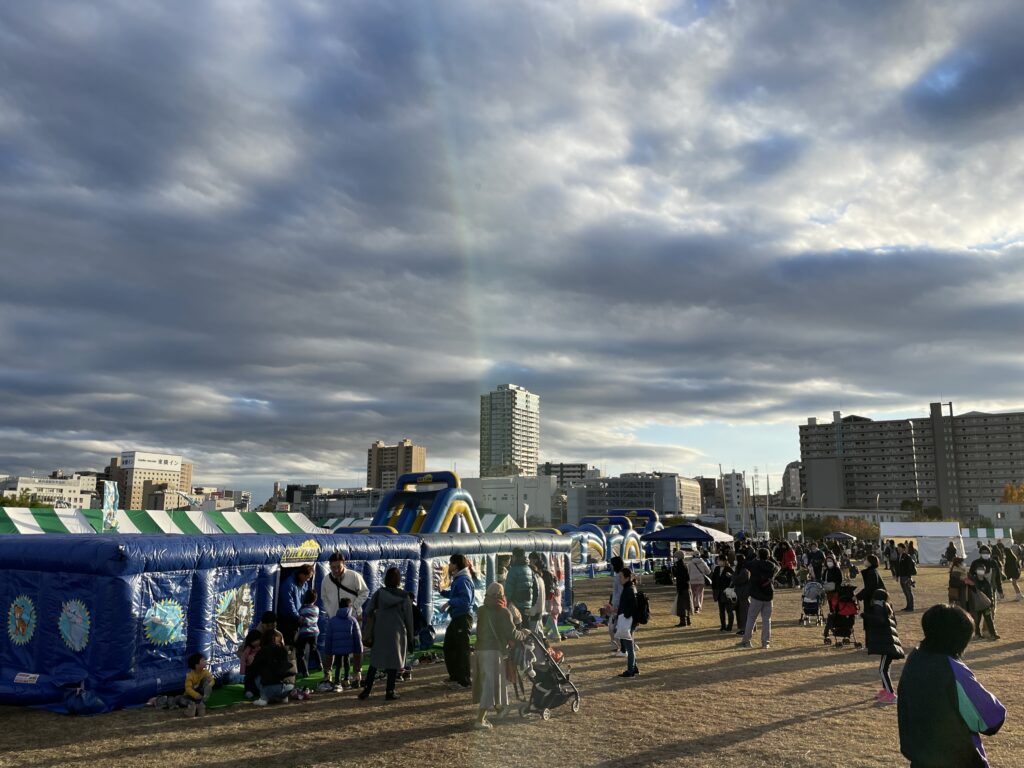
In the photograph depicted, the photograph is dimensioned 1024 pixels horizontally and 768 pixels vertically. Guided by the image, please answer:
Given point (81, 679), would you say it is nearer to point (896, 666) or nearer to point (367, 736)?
point (367, 736)

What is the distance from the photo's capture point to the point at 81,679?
9273 millimetres

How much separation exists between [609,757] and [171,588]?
647 centimetres

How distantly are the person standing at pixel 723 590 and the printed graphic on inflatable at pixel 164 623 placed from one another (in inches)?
452

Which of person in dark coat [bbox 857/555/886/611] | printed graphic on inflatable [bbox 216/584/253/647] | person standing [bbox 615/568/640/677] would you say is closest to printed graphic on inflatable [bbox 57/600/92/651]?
printed graphic on inflatable [bbox 216/584/253/647]

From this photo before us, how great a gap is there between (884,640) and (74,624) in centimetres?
1064

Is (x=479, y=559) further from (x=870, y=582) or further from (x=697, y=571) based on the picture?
(x=870, y=582)

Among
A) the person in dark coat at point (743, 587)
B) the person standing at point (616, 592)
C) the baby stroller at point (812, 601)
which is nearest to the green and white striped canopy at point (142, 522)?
the person standing at point (616, 592)

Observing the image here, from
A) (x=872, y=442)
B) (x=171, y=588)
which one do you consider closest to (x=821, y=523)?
(x=872, y=442)

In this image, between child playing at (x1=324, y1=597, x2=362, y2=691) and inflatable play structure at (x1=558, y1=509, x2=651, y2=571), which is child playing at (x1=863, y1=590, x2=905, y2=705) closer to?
child playing at (x1=324, y1=597, x2=362, y2=691)

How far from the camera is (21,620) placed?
10180 millimetres

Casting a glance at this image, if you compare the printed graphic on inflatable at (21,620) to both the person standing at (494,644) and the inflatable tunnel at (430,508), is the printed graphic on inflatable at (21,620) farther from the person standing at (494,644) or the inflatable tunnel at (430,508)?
the inflatable tunnel at (430,508)

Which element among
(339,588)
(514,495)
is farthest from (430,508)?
(514,495)

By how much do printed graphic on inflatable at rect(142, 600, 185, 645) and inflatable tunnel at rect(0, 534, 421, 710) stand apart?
14 mm

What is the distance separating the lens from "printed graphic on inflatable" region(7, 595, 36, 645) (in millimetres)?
10023
